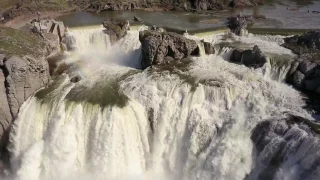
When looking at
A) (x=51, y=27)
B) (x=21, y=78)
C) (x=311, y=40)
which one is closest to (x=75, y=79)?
(x=21, y=78)

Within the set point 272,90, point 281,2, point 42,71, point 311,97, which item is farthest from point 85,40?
point 281,2

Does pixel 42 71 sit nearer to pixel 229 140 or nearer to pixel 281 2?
pixel 229 140

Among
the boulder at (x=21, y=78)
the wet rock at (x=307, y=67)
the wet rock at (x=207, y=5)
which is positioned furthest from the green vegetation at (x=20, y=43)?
the wet rock at (x=207, y=5)

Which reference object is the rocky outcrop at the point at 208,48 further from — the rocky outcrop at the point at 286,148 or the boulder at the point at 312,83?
the rocky outcrop at the point at 286,148

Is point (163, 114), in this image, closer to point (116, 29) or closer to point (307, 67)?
point (307, 67)

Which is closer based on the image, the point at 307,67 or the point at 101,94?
the point at 101,94

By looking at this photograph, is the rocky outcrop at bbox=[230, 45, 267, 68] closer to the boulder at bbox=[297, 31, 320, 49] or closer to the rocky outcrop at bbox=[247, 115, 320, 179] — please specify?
the boulder at bbox=[297, 31, 320, 49]
